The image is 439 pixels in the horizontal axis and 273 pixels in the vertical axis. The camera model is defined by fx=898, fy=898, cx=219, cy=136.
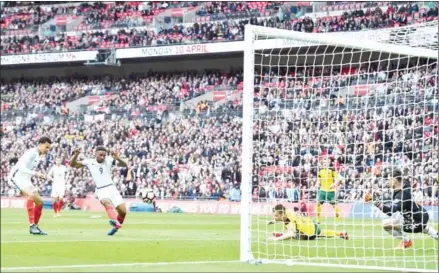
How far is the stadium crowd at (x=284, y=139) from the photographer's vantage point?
18.8 metres

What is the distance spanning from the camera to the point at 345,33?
42062mm

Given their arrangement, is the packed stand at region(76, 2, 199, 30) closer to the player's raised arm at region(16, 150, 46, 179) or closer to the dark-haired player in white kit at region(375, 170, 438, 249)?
the player's raised arm at region(16, 150, 46, 179)

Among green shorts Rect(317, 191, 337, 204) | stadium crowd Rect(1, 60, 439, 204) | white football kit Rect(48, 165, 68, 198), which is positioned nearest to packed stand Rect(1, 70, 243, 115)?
stadium crowd Rect(1, 60, 439, 204)

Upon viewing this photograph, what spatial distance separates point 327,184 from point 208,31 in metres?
27.6

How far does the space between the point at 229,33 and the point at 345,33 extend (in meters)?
7.78

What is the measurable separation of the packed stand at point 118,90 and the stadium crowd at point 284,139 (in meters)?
2.19

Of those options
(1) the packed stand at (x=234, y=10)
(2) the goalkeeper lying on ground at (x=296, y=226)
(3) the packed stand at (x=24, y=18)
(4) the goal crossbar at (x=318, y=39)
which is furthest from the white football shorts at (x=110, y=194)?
(3) the packed stand at (x=24, y=18)

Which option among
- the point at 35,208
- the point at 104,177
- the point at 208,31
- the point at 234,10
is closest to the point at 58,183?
the point at 104,177

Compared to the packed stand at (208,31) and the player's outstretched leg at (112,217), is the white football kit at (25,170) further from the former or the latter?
the packed stand at (208,31)

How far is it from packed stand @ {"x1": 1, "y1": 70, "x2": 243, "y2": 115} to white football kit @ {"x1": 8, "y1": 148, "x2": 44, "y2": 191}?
29.9 meters

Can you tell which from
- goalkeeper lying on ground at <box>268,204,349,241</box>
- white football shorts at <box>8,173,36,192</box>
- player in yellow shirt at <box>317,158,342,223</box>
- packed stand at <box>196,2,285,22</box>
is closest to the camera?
goalkeeper lying on ground at <box>268,204,349,241</box>

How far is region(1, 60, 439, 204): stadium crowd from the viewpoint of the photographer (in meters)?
18.8

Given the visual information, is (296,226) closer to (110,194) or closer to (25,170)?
(110,194)

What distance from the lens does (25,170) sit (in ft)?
56.6
